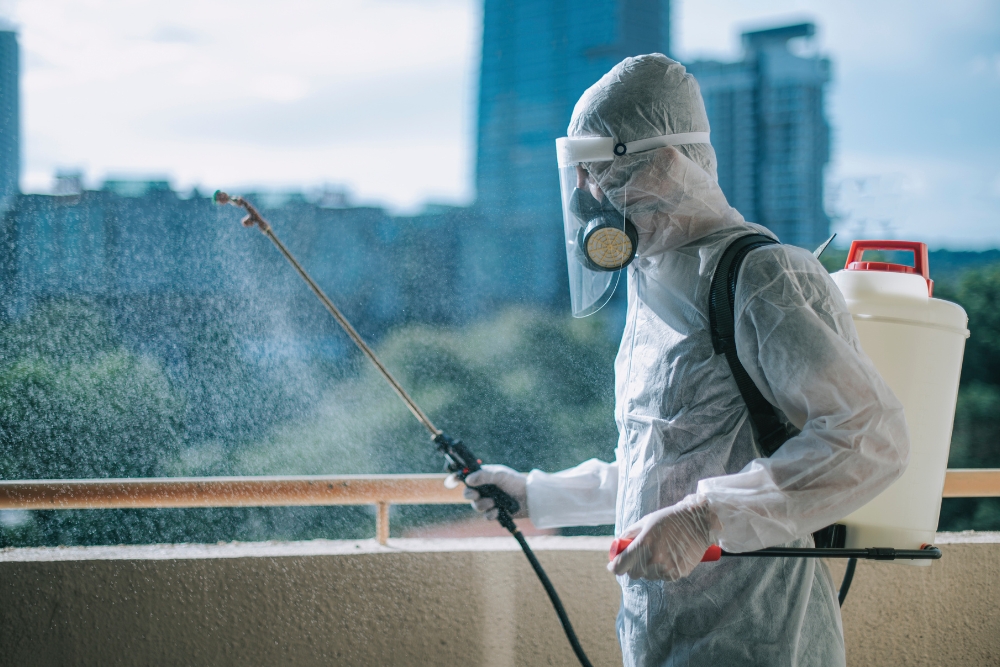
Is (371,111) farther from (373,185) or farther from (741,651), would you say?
(741,651)

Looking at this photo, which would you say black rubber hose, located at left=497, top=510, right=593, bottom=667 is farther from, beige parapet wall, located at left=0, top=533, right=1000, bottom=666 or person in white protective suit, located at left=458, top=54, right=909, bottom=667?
beige parapet wall, located at left=0, top=533, right=1000, bottom=666

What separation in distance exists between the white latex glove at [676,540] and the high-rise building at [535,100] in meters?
1.12

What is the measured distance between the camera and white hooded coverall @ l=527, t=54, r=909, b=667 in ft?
2.28

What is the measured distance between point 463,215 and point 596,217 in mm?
1026

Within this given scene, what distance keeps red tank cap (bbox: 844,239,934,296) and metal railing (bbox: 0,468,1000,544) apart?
77 centimetres

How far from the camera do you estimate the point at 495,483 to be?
1080mm

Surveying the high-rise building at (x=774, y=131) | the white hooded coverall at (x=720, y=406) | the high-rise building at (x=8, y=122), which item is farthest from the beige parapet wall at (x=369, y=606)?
the high-rise building at (x=774, y=131)

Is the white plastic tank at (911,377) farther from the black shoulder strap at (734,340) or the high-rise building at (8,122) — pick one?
the high-rise building at (8,122)

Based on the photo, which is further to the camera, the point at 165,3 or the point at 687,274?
the point at 165,3

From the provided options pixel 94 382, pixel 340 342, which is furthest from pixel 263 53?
pixel 94 382

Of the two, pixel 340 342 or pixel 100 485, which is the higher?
pixel 340 342

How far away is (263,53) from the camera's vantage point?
6.03 ft

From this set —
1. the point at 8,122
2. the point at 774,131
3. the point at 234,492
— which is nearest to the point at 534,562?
the point at 234,492

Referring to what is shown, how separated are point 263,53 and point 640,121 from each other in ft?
4.49
